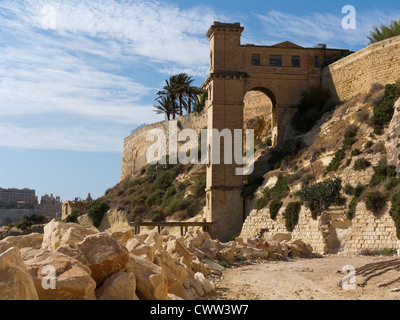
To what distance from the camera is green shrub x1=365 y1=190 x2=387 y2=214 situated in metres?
22.7

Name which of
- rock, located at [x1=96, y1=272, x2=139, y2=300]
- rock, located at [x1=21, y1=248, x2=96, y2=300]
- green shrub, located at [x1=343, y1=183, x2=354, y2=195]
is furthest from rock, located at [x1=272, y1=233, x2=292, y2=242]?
rock, located at [x1=21, y1=248, x2=96, y2=300]

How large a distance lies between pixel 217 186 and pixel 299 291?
2390 cm

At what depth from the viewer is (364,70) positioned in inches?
1348

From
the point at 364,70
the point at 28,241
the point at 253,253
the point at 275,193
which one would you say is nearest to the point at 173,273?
the point at 28,241

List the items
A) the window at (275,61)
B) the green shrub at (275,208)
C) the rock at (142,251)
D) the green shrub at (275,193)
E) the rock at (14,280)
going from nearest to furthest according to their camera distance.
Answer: the rock at (14,280), the rock at (142,251), the green shrub at (275,208), the green shrub at (275,193), the window at (275,61)

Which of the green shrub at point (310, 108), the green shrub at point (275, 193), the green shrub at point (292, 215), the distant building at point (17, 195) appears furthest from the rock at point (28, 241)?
the distant building at point (17, 195)

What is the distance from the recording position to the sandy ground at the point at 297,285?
35.0ft

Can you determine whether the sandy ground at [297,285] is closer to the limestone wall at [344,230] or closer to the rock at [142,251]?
the rock at [142,251]

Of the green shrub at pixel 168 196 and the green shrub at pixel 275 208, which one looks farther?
the green shrub at pixel 168 196

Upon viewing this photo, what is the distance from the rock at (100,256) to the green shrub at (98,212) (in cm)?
4517

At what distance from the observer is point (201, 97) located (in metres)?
55.8

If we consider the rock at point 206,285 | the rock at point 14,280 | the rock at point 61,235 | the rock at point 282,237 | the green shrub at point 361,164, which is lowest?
the rock at point 206,285

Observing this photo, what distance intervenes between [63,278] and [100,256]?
1.01 meters
